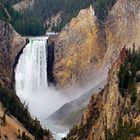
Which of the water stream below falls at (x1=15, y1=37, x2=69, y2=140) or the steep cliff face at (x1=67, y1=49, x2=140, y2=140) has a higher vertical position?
the steep cliff face at (x1=67, y1=49, x2=140, y2=140)

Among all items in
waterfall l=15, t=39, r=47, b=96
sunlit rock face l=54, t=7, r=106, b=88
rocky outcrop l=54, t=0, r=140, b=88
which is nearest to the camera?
rocky outcrop l=54, t=0, r=140, b=88

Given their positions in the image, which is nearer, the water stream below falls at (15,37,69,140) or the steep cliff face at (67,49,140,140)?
the steep cliff face at (67,49,140,140)

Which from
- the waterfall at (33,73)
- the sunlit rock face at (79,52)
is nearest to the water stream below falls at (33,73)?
the waterfall at (33,73)

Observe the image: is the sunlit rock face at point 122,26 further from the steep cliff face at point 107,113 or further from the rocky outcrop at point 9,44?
the steep cliff face at point 107,113

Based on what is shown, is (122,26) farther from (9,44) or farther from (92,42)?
(9,44)

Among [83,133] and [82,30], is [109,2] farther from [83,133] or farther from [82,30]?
[83,133]

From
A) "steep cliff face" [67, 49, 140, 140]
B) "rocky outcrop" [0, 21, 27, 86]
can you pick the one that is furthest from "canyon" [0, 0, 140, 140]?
"steep cliff face" [67, 49, 140, 140]

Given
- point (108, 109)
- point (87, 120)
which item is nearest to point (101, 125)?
point (108, 109)

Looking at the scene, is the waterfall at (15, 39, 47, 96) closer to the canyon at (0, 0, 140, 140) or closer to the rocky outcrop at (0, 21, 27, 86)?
the canyon at (0, 0, 140, 140)
